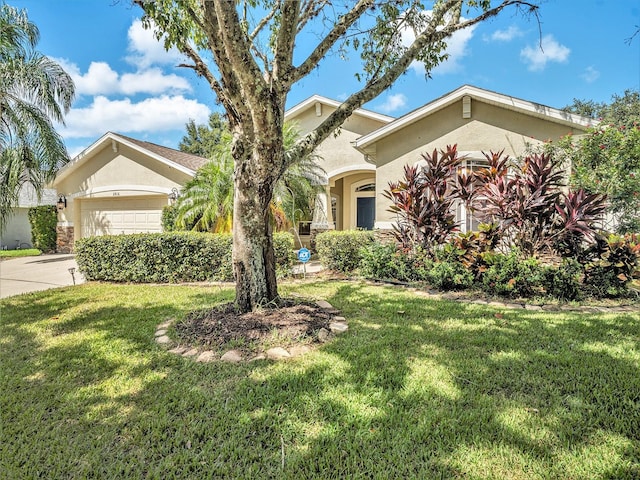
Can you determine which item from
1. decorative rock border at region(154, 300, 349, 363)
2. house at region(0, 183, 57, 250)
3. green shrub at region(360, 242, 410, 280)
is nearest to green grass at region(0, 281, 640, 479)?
decorative rock border at region(154, 300, 349, 363)

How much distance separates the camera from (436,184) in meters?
7.49

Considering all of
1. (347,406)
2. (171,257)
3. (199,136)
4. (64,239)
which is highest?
(199,136)

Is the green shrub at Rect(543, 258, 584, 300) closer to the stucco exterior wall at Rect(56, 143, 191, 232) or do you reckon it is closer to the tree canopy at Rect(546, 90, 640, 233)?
the tree canopy at Rect(546, 90, 640, 233)

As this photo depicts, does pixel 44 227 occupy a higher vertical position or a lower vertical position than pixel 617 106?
lower

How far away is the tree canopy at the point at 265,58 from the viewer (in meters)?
4.18

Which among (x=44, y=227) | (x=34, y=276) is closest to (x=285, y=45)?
(x=34, y=276)

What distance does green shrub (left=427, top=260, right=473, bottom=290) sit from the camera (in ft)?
22.0

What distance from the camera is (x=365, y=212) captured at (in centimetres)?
1599

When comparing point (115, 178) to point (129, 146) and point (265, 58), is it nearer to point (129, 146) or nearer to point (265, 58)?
point (129, 146)

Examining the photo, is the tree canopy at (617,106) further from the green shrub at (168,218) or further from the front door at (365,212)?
the green shrub at (168,218)

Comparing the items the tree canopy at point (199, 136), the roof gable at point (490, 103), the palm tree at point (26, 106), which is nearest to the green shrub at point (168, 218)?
the palm tree at point (26, 106)

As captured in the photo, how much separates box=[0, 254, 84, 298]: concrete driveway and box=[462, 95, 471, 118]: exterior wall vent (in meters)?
11.5

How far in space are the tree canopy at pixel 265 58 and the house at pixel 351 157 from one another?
1.85 meters

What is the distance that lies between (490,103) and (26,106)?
53.4ft
